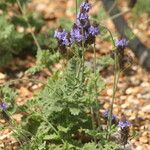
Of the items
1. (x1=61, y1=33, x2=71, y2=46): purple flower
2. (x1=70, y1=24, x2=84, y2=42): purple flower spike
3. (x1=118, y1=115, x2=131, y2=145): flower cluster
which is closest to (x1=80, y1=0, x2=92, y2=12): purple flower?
(x1=70, y1=24, x2=84, y2=42): purple flower spike

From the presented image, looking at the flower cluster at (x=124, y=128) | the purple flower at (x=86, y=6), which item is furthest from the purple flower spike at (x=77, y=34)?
the flower cluster at (x=124, y=128)

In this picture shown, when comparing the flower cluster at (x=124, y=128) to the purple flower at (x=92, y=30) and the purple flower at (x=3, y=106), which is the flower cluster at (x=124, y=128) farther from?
the purple flower at (x=3, y=106)

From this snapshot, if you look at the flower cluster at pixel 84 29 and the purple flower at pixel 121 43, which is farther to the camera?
the purple flower at pixel 121 43

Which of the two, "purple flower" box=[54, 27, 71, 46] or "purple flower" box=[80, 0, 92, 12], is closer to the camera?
"purple flower" box=[80, 0, 92, 12]

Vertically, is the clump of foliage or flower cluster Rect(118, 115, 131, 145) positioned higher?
the clump of foliage

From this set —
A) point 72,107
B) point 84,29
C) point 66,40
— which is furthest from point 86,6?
point 72,107

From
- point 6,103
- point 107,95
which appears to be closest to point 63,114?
point 6,103

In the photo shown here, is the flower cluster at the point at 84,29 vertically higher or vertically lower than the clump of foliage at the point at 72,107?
higher

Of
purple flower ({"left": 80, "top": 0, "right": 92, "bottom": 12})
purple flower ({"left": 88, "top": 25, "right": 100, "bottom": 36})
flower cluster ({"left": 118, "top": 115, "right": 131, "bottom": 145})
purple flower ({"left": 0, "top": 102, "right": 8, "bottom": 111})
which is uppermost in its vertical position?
purple flower ({"left": 80, "top": 0, "right": 92, "bottom": 12})

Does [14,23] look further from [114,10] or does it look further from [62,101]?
[62,101]

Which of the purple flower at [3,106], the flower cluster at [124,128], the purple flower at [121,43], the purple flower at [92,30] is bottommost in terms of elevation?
the flower cluster at [124,128]

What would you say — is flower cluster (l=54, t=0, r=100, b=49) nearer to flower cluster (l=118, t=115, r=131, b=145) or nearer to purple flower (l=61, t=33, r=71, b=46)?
purple flower (l=61, t=33, r=71, b=46)
